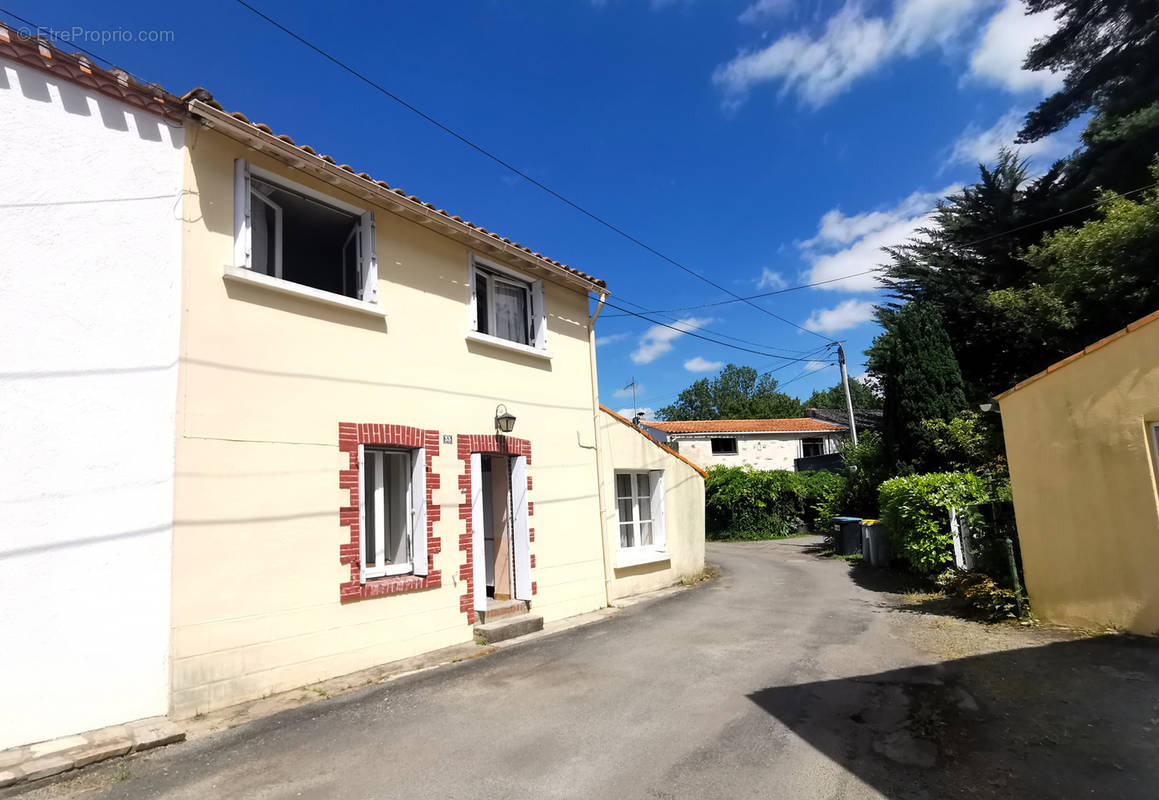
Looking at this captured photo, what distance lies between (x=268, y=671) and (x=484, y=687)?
201 centimetres

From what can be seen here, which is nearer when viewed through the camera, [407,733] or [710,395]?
[407,733]

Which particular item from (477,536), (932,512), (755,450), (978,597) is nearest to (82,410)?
(477,536)

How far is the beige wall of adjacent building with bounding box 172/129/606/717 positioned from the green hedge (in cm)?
1571

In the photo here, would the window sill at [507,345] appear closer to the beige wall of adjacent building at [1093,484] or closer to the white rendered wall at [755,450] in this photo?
the beige wall of adjacent building at [1093,484]

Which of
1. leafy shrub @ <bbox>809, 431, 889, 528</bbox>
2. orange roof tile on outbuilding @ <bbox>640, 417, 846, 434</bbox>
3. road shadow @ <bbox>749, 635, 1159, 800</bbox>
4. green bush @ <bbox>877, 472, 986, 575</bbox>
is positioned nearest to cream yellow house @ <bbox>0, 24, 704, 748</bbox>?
road shadow @ <bbox>749, 635, 1159, 800</bbox>

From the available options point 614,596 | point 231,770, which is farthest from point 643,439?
point 231,770

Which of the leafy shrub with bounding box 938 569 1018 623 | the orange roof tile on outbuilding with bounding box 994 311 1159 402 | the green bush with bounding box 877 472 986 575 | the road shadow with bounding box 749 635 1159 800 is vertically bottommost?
the road shadow with bounding box 749 635 1159 800

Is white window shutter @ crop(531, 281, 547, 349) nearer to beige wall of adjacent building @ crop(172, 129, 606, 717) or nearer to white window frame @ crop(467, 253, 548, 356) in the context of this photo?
white window frame @ crop(467, 253, 548, 356)

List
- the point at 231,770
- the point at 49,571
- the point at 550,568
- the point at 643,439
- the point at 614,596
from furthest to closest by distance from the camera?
the point at 643,439, the point at 614,596, the point at 550,568, the point at 49,571, the point at 231,770

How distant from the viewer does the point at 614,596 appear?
34.5 feet

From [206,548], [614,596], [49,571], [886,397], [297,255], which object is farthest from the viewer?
[886,397]

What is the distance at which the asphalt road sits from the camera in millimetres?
3881

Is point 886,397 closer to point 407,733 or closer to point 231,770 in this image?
point 407,733

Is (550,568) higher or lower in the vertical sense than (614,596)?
higher
